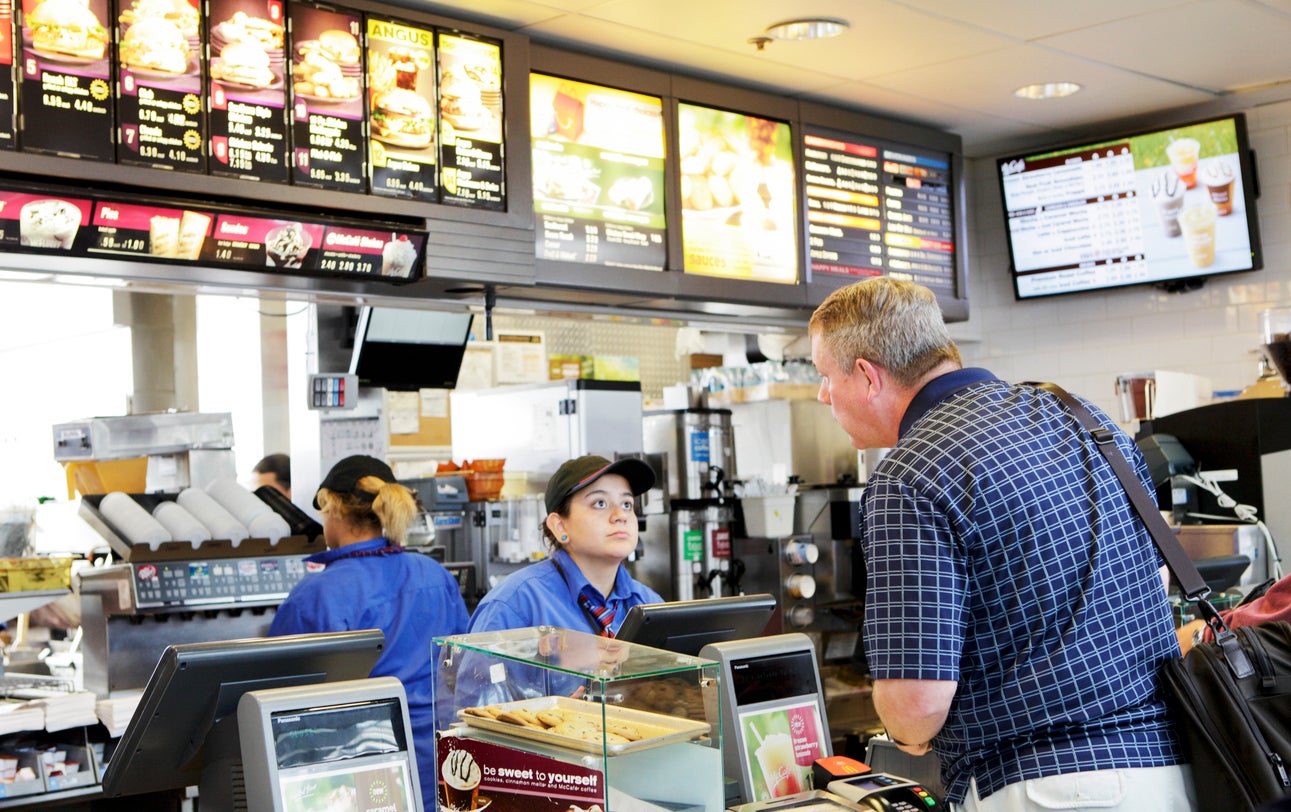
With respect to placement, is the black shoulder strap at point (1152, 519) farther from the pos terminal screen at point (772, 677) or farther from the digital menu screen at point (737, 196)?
the digital menu screen at point (737, 196)

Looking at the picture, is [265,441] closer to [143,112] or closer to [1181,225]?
[143,112]

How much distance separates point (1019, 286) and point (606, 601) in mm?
4087

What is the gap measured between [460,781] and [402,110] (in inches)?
115

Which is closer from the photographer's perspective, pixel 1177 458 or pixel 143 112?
pixel 143 112

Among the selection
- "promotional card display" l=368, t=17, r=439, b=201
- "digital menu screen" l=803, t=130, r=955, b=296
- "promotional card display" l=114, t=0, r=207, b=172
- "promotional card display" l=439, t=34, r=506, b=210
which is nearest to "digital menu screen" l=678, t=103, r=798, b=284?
"digital menu screen" l=803, t=130, r=955, b=296

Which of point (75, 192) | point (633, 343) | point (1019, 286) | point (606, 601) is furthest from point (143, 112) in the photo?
point (633, 343)

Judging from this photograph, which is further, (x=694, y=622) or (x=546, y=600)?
(x=546, y=600)

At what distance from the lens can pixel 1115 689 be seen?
183 centimetres

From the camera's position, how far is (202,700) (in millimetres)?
1833

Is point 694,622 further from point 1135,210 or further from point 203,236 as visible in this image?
point 1135,210

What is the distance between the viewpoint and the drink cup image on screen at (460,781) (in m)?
1.71

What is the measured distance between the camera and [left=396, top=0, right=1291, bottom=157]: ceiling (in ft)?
14.6

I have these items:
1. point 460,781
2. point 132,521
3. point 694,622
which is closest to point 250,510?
point 132,521

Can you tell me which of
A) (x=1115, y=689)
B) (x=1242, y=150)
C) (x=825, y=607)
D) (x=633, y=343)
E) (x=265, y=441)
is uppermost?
(x=1242, y=150)
